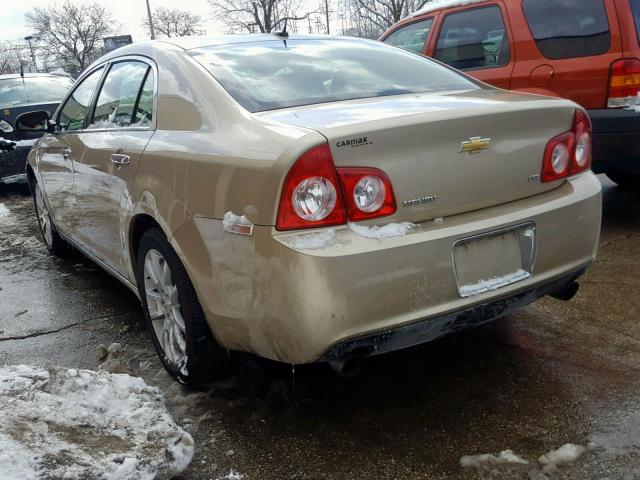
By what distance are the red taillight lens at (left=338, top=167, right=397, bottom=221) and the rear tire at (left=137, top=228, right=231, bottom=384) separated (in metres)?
0.85

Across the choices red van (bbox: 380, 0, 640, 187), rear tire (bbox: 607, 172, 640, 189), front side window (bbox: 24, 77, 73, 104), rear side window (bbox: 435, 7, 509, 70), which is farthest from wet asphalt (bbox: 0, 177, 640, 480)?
front side window (bbox: 24, 77, 73, 104)

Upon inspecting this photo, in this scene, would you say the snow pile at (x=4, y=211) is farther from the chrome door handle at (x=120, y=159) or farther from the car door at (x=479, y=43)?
the car door at (x=479, y=43)

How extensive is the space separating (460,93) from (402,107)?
0.50m

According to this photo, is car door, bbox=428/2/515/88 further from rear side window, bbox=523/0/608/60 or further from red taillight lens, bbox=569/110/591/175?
red taillight lens, bbox=569/110/591/175

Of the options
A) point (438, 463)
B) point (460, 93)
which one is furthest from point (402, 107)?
point (438, 463)

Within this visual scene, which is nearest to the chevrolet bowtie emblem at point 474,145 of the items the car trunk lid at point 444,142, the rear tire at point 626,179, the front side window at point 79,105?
the car trunk lid at point 444,142

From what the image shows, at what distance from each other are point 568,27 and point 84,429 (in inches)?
170

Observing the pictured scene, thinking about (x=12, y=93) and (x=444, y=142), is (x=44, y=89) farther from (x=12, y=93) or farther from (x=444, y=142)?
(x=444, y=142)

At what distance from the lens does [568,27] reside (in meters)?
4.73

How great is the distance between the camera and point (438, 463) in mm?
2188

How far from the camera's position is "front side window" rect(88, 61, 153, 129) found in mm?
3186

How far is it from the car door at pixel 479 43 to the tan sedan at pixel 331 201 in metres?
2.22

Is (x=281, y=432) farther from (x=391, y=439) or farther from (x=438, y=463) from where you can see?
(x=438, y=463)

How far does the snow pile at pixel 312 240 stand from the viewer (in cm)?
202
